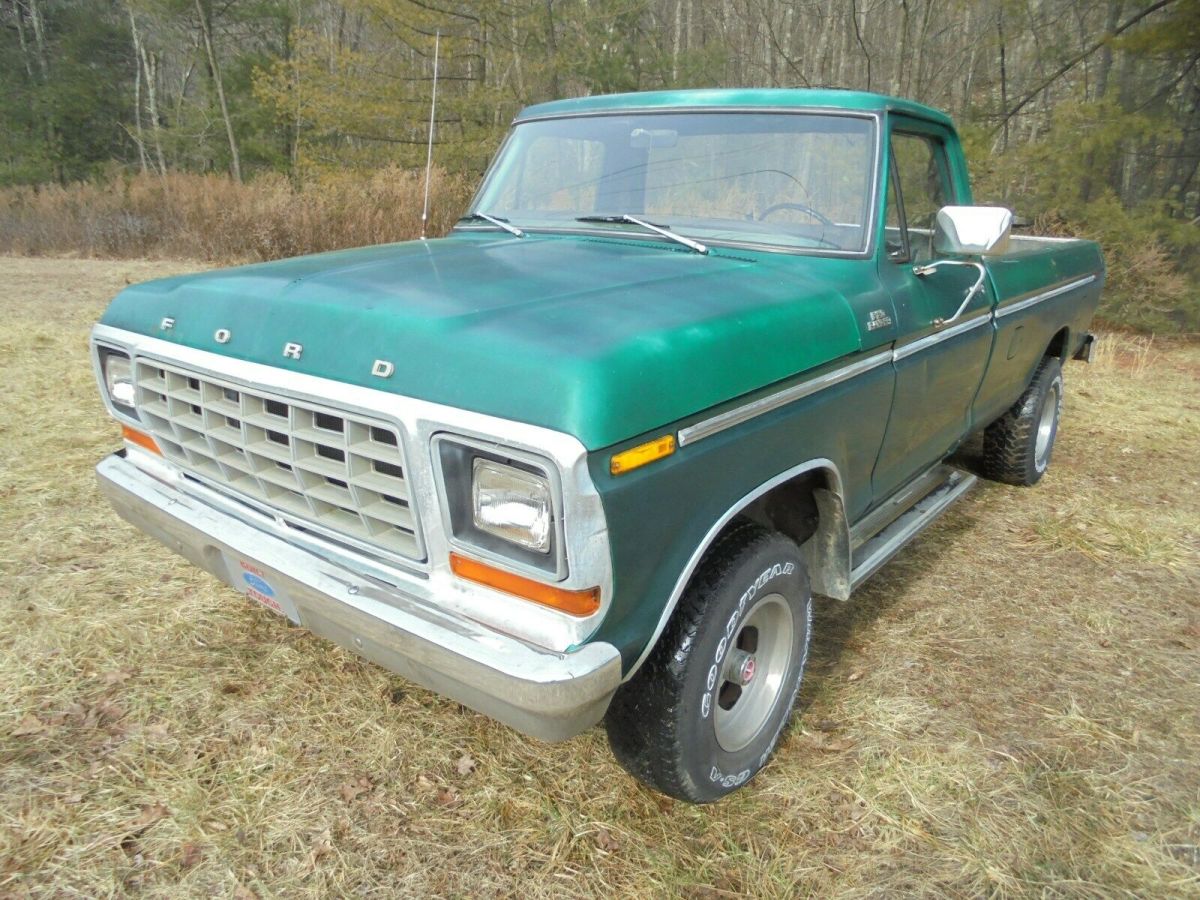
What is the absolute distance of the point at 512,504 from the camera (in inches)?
72.6

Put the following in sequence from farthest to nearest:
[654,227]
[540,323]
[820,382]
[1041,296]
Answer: [1041,296] < [654,227] < [820,382] < [540,323]

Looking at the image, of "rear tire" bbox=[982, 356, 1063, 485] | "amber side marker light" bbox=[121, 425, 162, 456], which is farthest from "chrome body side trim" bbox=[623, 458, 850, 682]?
"rear tire" bbox=[982, 356, 1063, 485]

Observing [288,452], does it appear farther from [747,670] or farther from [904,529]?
[904,529]

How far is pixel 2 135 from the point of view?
83.9 feet

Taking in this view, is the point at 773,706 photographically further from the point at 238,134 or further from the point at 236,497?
the point at 238,134

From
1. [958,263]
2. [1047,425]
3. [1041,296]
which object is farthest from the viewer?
[1047,425]

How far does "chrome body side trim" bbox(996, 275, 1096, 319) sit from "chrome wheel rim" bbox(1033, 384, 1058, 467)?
0.64 metres

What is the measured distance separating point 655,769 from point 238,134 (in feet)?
92.5

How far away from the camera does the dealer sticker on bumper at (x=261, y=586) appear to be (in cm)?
226

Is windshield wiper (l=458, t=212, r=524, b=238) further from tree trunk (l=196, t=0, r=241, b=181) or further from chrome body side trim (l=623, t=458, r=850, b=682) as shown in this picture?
tree trunk (l=196, t=0, r=241, b=181)

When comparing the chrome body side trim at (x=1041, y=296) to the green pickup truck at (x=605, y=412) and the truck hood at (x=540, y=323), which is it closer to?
the green pickup truck at (x=605, y=412)

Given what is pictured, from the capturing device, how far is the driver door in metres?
3.02

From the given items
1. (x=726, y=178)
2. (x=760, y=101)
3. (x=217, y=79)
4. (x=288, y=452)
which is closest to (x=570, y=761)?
(x=288, y=452)

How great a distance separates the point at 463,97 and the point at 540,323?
16.1m
